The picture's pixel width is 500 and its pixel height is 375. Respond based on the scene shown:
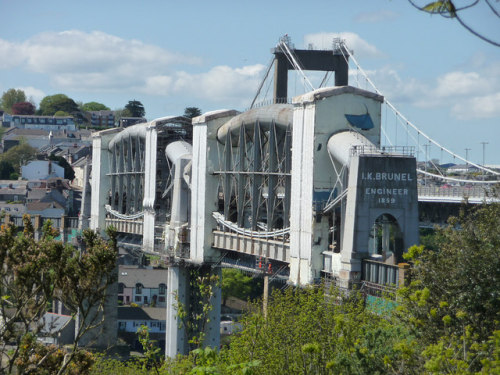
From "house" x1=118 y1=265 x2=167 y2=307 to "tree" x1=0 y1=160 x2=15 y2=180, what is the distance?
67.6 m

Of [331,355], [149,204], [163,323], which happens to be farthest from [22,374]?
[163,323]

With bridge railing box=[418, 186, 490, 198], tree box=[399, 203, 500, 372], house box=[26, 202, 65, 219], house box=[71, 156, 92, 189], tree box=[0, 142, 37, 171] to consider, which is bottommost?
house box=[26, 202, 65, 219]

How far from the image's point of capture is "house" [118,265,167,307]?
11044cm

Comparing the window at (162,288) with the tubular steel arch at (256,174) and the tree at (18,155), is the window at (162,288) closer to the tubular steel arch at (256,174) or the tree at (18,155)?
the tubular steel arch at (256,174)

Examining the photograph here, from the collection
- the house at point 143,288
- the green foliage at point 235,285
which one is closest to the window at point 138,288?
the house at point 143,288

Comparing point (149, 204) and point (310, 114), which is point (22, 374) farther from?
point (149, 204)

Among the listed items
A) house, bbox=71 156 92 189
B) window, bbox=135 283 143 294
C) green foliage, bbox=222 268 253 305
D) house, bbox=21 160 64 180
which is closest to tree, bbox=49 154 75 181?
house, bbox=71 156 92 189

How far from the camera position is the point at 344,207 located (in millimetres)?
37844

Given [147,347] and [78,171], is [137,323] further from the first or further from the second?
[147,347]

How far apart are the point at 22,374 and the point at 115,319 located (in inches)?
2334

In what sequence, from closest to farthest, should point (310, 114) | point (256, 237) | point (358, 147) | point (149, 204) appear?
1. point (358, 147)
2. point (310, 114)
3. point (256, 237)
4. point (149, 204)

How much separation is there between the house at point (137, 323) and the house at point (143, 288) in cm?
558

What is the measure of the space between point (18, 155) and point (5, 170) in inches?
239

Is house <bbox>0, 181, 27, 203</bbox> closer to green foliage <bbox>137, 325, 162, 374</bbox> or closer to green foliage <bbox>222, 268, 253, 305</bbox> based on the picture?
green foliage <bbox>222, 268, 253, 305</bbox>
